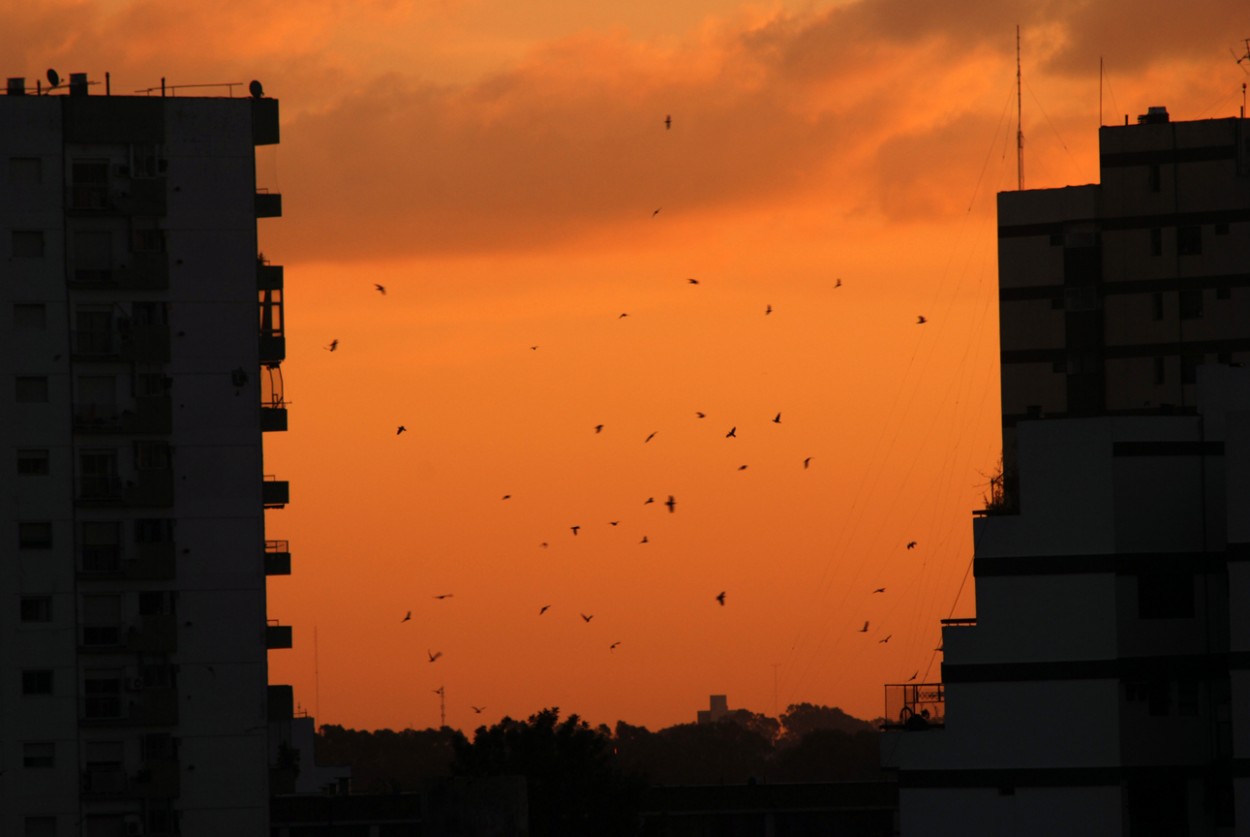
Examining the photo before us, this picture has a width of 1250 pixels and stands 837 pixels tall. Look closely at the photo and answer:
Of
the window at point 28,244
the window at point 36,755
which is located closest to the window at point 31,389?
the window at point 28,244

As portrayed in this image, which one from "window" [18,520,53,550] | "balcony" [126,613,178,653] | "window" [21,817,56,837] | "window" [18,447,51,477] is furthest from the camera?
"window" [18,447,51,477]

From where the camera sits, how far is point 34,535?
89125 mm

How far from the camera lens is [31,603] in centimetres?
8856

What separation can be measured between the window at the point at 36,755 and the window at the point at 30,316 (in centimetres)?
1536

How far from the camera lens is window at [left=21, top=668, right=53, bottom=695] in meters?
87.8

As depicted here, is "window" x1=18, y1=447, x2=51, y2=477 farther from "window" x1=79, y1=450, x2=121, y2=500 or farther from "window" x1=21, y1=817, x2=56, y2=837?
"window" x1=21, y1=817, x2=56, y2=837

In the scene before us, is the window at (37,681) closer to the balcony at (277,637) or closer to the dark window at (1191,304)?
the balcony at (277,637)

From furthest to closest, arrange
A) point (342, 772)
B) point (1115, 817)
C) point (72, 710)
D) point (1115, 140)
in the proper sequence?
point (342, 772) < point (1115, 140) < point (72, 710) < point (1115, 817)

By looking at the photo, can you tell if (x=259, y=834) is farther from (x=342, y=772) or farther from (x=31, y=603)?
(x=342, y=772)

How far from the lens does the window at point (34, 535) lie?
292 ft

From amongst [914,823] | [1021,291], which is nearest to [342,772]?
[1021,291]

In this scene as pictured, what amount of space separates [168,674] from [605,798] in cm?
1699

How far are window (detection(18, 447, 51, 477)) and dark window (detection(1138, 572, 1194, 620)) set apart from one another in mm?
42639

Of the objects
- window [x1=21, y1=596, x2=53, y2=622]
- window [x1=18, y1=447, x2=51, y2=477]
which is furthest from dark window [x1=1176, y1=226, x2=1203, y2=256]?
window [x1=21, y1=596, x2=53, y2=622]
